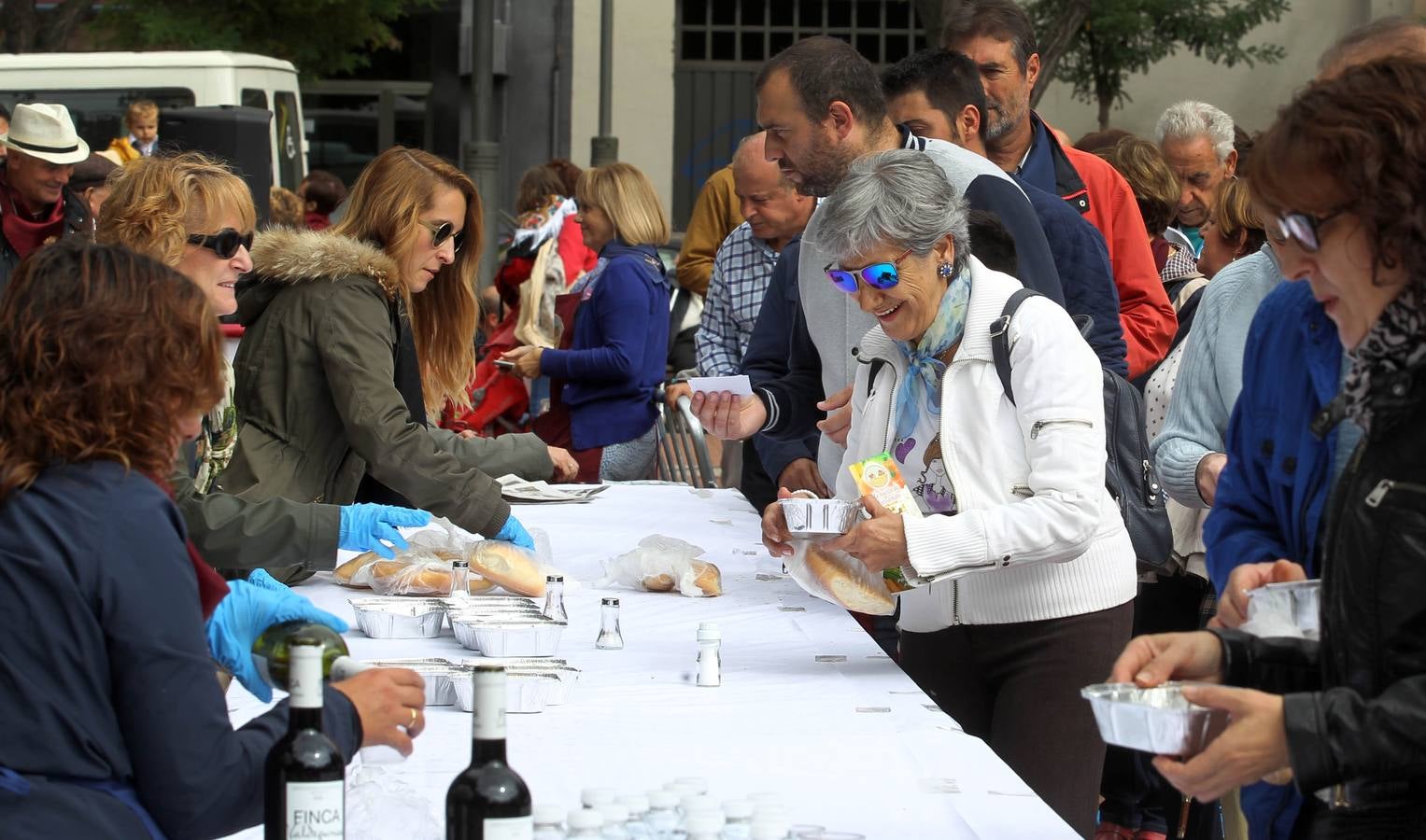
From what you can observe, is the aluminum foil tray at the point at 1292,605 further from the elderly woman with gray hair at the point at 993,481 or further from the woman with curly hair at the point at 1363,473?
the elderly woman with gray hair at the point at 993,481

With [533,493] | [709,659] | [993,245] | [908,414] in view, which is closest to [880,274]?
[908,414]

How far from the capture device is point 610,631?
3289mm

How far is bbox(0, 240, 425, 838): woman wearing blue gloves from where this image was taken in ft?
5.50

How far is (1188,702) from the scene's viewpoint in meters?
1.83

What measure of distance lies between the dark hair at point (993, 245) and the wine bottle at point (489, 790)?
6.92ft

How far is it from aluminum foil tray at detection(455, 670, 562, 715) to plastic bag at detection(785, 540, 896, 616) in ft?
1.98

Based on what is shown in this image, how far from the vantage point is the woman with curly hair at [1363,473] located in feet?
5.62

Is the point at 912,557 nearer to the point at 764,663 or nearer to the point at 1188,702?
the point at 764,663

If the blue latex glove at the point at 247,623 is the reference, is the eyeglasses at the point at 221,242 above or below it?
above

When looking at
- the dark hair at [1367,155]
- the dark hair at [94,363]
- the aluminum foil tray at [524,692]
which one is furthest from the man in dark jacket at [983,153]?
the dark hair at [94,363]

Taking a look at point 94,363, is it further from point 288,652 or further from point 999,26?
point 999,26

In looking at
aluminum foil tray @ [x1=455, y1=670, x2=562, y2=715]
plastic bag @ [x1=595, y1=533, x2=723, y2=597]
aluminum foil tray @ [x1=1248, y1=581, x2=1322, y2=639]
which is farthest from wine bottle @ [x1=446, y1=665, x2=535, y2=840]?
plastic bag @ [x1=595, y1=533, x2=723, y2=597]

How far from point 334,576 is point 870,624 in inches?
61.4

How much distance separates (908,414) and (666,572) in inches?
37.8
